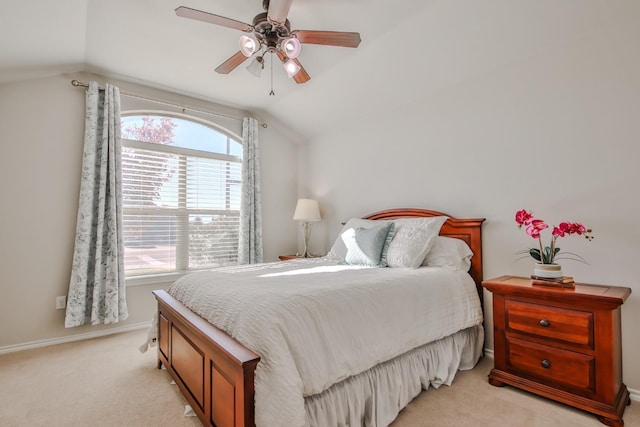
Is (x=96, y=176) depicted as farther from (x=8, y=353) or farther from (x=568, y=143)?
(x=568, y=143)

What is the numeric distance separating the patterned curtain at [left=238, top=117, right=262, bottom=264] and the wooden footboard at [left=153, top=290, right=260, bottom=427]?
180 cm

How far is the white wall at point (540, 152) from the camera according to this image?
210 centimetres

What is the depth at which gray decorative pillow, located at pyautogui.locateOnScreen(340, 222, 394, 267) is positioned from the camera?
2768mm

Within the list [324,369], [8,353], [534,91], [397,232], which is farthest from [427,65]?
[8,353]

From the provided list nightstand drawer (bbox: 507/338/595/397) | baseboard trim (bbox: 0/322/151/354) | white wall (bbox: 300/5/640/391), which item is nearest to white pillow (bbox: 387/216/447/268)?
white wall (bbox: 300/5/640/391)

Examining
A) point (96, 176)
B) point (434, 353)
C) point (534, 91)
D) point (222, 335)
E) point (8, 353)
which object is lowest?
point (8, 353)

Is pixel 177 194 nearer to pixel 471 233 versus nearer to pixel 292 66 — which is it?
pixel 292 66

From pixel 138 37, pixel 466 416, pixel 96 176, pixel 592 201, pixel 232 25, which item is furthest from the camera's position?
pixel 96 176

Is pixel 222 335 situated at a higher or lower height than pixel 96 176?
lower

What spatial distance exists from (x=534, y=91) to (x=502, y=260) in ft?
4.39

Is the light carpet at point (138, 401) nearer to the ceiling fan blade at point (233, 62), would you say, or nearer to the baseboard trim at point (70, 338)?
the baseboard trim at point (70, 338)

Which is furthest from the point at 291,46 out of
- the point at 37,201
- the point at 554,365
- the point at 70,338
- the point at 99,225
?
the point at 70,338

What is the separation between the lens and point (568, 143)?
2.32 m

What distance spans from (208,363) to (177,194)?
2.68 meters
